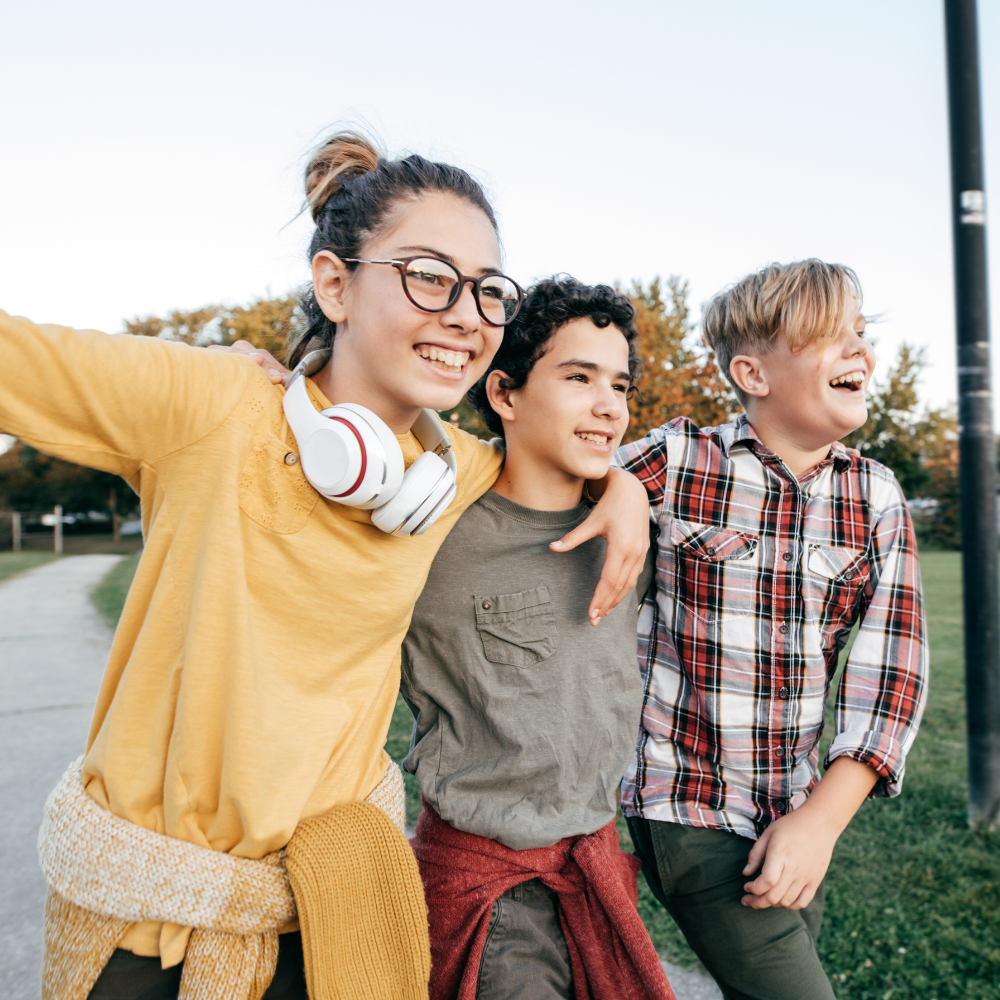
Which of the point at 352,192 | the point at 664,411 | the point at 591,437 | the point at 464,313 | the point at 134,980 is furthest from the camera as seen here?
the point at 664,411

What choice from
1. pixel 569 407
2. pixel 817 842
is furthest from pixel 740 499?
pixel 817 842

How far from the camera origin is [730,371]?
2.41m

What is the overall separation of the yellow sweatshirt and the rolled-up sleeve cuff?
4.11 ft

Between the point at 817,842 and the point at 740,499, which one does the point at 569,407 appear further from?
the point at 817,842

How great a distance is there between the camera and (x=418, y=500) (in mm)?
1581

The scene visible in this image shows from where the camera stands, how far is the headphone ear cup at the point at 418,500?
1.57 meters

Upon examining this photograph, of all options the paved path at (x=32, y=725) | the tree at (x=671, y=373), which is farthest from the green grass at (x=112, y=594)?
the tree at (x=671, y=373)

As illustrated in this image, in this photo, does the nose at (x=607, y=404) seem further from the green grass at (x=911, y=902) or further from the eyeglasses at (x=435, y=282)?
the green grass at (x=911, y=902)

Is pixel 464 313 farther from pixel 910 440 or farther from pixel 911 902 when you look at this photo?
pixel 910 440

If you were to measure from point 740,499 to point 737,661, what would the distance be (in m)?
0.45

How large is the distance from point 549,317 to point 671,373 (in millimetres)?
7985

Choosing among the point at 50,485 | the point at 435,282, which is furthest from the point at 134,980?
the point at 50,485

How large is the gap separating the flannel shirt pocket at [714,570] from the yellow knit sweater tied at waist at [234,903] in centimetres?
106

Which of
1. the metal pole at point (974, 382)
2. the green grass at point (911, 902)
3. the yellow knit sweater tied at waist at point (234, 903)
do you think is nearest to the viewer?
the yellow knit sweater tied at waist at point (234, 903)
